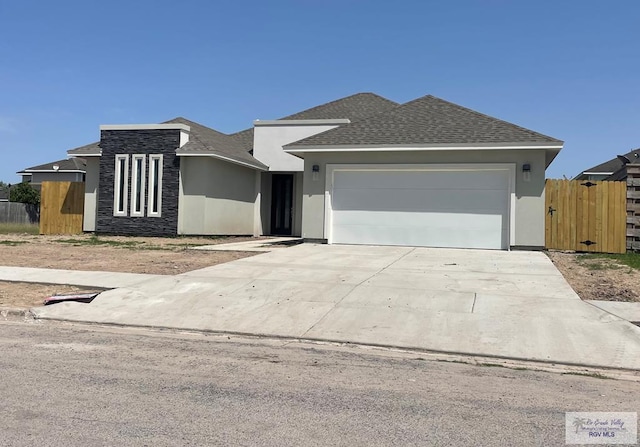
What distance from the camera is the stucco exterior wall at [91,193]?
853 inches

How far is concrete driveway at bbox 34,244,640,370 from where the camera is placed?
6508 millimetres

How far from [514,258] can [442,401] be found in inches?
393

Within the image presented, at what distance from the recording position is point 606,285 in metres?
9.92

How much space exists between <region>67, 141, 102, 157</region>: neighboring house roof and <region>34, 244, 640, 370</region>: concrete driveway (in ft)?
39.8

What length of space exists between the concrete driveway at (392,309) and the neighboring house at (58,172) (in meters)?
36.4

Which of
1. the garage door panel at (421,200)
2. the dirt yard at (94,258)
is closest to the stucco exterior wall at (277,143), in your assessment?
the garage door panel at (421,200)

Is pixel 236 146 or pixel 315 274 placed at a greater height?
pixel 236 146

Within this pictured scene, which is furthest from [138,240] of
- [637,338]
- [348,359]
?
[637,338]

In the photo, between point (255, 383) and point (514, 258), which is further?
point (514, 258)

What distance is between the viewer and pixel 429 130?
1681cm

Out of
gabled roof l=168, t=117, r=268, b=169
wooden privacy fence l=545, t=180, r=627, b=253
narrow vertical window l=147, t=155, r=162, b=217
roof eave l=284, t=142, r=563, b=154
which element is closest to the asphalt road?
roof eave l=284, t=142, r=563, b=154

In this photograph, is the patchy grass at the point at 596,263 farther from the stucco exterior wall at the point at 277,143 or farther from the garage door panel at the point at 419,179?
the stucco exterior wall at the point at 277,143

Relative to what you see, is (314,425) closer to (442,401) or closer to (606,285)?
(442,401)

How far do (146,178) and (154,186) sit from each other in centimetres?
47
